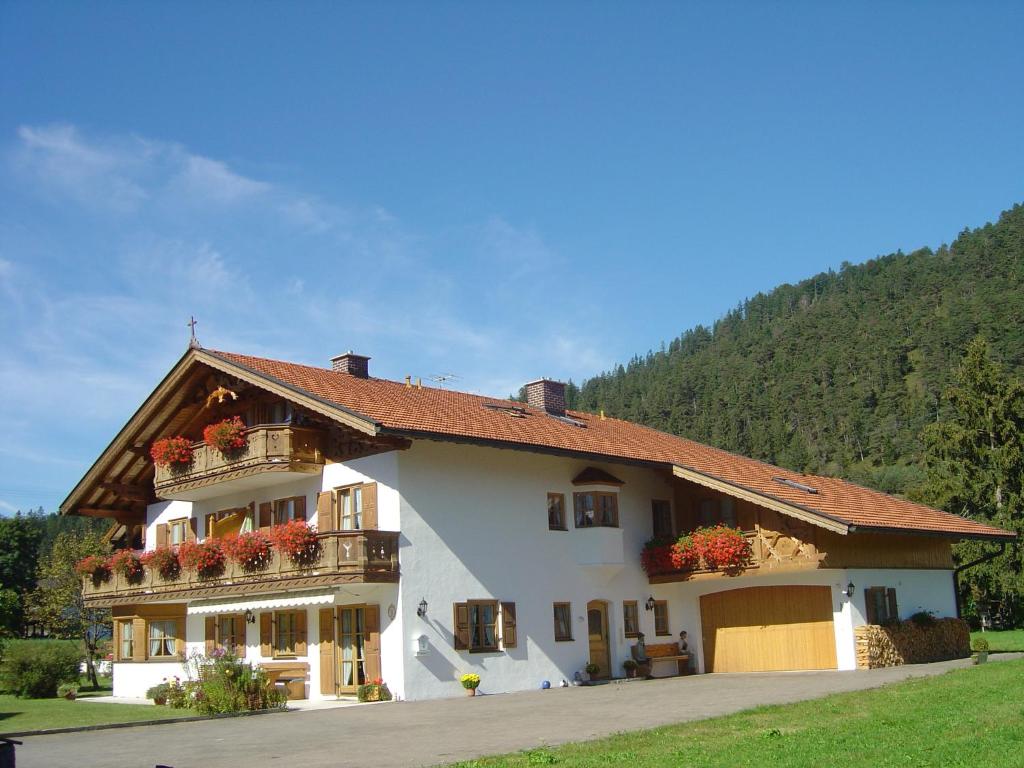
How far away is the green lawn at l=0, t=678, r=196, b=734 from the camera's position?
20578mm

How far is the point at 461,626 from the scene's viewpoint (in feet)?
79.6

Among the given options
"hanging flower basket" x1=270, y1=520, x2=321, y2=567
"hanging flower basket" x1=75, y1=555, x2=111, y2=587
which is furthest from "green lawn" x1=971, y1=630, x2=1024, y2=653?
"hanging flower basket" x1=75, y1=555, x2=111, y2=587

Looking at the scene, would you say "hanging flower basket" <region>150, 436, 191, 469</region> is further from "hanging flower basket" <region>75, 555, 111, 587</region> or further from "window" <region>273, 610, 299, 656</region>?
"hanging flower basket" <region>75, 555, 111, 587</region>

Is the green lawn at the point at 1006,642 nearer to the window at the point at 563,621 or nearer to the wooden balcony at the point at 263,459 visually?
the window at the point at 563,621

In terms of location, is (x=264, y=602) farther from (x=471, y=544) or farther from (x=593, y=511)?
(x=593, y=511)

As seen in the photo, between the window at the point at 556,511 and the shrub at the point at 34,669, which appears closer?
the window at the point at 556,511

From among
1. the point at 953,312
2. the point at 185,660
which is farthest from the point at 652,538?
the point at 953,312

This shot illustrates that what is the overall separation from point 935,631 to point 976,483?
22935 millimetres

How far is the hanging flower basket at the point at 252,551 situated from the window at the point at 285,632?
178cm

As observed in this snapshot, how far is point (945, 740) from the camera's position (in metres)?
11.5

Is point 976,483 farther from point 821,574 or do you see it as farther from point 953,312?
point 953,312

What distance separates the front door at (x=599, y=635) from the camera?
2745cm

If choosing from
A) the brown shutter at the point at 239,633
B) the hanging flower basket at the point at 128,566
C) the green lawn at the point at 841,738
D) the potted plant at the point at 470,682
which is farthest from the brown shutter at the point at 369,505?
the green lawn at the point at 841,738

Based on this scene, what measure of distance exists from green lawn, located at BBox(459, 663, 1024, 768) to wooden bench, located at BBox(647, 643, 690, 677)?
12.0 m
